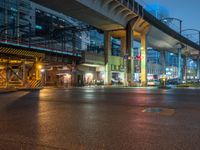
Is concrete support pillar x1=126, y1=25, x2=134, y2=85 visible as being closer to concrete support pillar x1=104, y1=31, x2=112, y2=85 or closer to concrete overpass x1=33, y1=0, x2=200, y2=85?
concrete overpass x1=33, y1=0, x2=200, y2=85

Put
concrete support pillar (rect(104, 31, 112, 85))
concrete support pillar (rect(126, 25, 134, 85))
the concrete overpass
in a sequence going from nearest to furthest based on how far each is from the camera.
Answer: the concrete overpass < concrete support pillar (rect(126, 25, 134, 85)) < concrete support pillar (rect(104, 31, 112, 85))

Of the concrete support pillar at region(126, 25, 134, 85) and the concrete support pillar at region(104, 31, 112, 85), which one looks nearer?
the concrete support pillar at region(126, 25, 134, 85)

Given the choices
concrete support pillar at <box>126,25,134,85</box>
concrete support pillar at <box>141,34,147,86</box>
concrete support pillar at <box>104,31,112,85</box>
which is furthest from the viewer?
concrete support pillar at <box>141,34,147,86</box>

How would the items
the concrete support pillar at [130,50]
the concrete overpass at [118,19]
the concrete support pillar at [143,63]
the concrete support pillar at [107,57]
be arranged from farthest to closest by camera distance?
the concrete support pillar at [143,63]
the concrete support pillar at [107,57]
the concrete support pillar at [130,50]
the concrete overpass at [118,19]

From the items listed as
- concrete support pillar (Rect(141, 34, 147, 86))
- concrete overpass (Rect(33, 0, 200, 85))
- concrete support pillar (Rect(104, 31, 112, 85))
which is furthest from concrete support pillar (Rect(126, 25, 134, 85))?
concrete support pillar (Rect(104, 31, 112, 85))

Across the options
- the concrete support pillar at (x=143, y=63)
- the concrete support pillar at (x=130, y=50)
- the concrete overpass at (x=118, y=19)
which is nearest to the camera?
the concrete overpass at (x=118, y=19)

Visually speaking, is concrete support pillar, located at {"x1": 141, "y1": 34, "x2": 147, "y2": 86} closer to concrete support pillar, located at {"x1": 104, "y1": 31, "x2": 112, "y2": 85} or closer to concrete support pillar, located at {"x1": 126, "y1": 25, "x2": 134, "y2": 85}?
concrete support pillar, located at {"x1": 126, "y1": 25, "x2": 134, "y2": 85}

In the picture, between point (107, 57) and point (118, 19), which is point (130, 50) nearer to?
point (107, 57)

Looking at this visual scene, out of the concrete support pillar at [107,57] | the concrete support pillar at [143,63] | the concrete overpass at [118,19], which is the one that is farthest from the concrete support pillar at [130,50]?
the concrete support pillar at [107,57]

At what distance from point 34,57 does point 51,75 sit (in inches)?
678

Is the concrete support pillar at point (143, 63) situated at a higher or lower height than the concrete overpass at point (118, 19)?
lower

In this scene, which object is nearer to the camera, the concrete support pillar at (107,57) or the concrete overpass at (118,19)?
the concrete overpass at (118,19)

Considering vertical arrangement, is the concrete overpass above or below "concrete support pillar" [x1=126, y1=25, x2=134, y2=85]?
above

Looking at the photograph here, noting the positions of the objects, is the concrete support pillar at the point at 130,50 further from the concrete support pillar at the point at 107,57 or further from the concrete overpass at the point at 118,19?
the concrete support pillar at the point at 107,57
